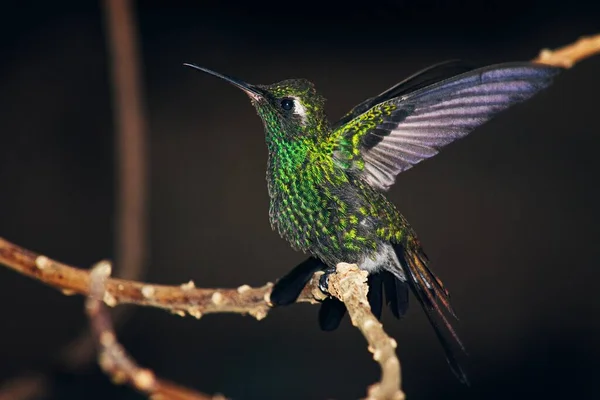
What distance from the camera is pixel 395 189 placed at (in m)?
3.75

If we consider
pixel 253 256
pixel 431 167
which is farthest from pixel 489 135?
pixel 253 256

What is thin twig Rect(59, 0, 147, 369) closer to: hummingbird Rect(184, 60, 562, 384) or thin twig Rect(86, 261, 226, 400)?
thin twig Rect(86, 261, 226, 400)

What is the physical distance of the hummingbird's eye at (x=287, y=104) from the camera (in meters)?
1.60

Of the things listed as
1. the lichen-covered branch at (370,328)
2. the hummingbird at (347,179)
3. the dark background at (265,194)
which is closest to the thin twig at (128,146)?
the hummingbird at (347,179)

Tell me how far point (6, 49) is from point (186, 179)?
1090mm

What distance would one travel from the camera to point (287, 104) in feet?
5.25

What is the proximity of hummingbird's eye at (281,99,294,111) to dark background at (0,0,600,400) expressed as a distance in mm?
1901

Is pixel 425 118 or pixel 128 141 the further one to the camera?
pixel 128 141

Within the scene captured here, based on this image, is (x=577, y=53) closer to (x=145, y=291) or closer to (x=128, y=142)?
(x=145, y=291)

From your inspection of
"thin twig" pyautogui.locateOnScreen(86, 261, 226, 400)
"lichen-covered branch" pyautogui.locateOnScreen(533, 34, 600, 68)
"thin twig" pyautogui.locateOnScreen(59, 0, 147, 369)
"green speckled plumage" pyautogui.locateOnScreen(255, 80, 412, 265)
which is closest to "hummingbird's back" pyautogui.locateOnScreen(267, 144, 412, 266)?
"green speckled plumage" pyautogui.locateOnScreen(255, 80, 412, 265)

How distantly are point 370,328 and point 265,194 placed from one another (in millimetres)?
2775

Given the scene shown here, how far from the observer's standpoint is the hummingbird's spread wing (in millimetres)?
1285

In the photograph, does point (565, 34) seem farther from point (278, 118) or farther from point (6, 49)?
point (6, 49)

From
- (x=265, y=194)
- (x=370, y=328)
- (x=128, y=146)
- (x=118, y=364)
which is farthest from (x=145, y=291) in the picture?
(x=265, y=194)
